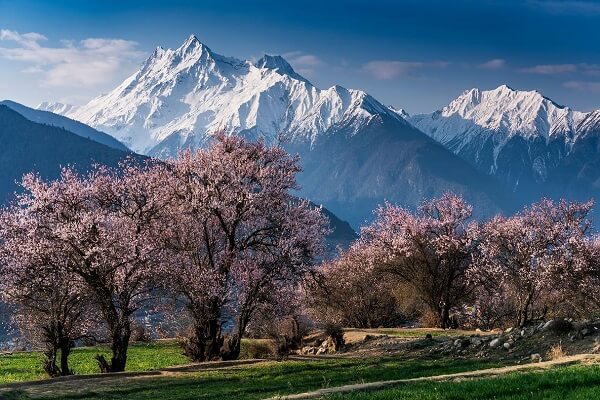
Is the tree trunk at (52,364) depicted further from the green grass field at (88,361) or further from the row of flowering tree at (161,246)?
the green grass field at (88,361)

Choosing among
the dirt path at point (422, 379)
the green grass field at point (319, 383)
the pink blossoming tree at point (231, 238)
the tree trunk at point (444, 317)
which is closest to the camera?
the green grass field at point (319, 383)

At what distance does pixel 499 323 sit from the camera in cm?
6166

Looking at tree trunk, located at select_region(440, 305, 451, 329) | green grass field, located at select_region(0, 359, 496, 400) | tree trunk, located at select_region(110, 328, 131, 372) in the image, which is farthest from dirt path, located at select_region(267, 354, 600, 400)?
tree trunk, located at select_region(440, 305, 451, 329)

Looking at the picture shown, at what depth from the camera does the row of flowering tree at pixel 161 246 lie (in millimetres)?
32844

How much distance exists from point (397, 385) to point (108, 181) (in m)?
24.9

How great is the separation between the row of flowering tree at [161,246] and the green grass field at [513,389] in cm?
1948

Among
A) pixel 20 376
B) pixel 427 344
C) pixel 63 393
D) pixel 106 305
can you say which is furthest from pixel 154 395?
pixel 427 344

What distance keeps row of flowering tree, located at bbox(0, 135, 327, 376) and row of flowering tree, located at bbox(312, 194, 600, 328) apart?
49.2 ft

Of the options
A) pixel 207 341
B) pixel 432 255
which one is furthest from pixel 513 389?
pixel 432 255

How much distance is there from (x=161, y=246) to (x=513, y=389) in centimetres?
2480

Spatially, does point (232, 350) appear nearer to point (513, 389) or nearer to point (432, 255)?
point (513, 389)

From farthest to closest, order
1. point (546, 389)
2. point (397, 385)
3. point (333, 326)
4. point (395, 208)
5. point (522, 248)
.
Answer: point (395, 208) → point (522, 248) → point (333, 326) → point (397, 385) → point (546, 389)

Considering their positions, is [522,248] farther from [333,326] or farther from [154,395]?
[154,395]

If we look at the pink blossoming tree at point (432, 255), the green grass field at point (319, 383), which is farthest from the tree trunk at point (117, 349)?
the pink blossoming tree at point (432, 255)
